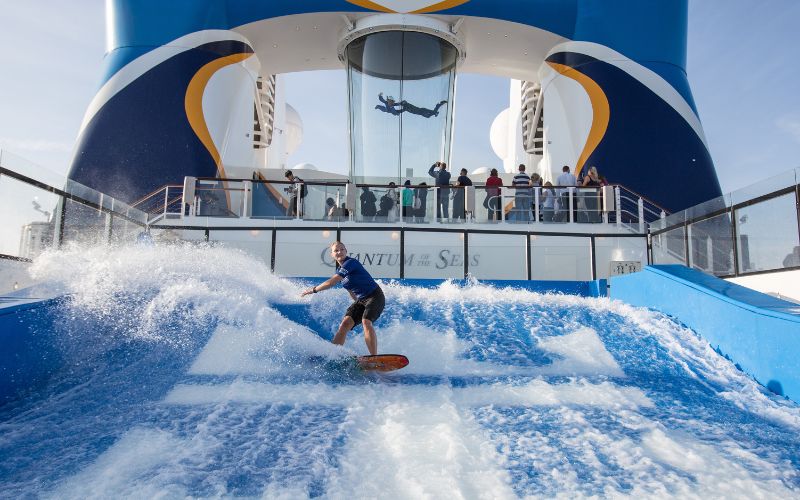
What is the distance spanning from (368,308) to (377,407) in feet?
5.91

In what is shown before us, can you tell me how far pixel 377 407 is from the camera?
4.83 meters

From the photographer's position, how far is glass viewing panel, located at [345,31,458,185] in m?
19.1

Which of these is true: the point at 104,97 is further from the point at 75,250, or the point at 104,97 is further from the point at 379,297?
the point at 379,297

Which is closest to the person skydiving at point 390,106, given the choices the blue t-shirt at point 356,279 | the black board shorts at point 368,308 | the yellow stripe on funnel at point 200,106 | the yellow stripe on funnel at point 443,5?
the yellow stripe on funnel at point 443,5

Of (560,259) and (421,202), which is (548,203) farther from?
(560,259)

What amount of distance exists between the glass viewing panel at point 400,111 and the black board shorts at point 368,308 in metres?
12.5

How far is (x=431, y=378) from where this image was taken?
5.70 metres

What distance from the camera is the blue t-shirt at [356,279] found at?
6656mm

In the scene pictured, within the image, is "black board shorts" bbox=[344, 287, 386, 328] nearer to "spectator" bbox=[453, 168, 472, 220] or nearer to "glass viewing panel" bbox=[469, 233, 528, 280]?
"glass viewing panel" bbox=[469, 233, 528, 280]

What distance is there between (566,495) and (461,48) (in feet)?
56.2

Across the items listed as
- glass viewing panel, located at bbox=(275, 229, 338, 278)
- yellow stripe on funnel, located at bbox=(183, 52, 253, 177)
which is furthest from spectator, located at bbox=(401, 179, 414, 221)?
yellow stripe on funnel, located at bbox=(183, 52, 253, 177)

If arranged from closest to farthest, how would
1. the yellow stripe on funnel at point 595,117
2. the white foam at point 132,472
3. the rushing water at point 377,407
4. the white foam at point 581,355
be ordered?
the white foam at point 132,472, the rushing water at point 377,407, the white foam at point 581,355, the yellow stripe on funnel at point 595,117

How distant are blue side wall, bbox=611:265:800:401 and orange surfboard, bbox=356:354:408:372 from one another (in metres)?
3.01

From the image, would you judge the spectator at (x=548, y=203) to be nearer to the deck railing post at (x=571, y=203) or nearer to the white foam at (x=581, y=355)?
the deck railing post at (x=571, y=203)
